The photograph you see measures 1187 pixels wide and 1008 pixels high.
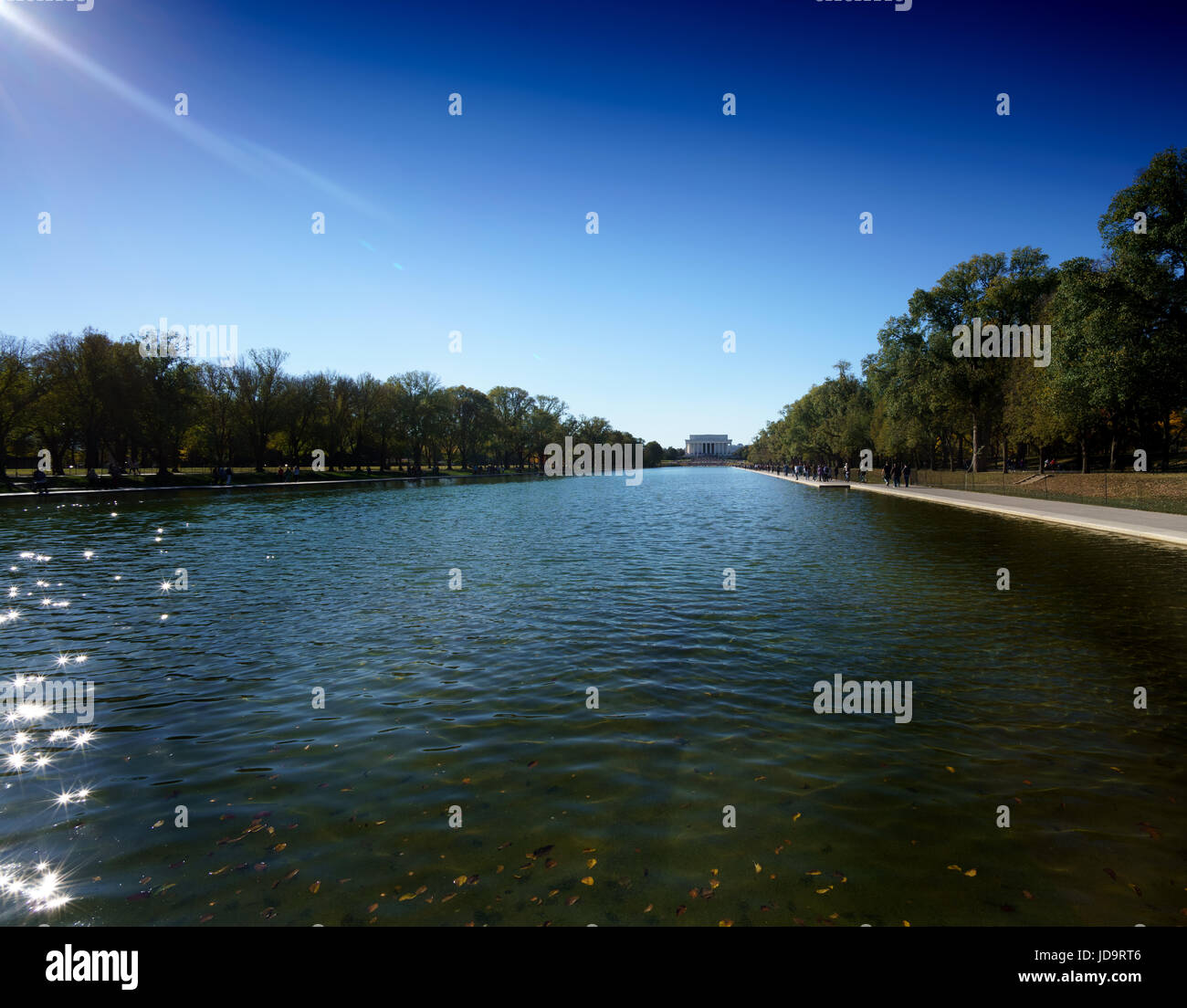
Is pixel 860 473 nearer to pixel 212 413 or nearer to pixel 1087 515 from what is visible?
pixel 1087 515

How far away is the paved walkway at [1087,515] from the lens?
23.2 metres

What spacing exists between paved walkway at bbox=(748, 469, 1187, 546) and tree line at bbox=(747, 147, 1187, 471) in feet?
22.5

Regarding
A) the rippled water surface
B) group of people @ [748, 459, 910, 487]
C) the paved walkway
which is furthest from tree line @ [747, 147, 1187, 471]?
the rippled water surface

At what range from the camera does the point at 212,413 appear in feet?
254

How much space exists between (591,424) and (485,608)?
184 meters

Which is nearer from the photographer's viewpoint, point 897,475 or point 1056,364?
point 1056,364

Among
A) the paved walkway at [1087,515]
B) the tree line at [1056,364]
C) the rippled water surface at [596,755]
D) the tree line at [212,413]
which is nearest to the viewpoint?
the rippled water surface at [596,755]

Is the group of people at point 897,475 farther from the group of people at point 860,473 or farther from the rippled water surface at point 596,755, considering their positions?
the rippled water surface at point 596,755

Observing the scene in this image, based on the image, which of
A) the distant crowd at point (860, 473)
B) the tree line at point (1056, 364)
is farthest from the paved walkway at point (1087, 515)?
the distant crowd at point (860, 473)

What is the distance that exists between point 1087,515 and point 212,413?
89.1 m

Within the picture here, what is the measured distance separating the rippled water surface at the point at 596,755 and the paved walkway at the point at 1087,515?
31.9 ft

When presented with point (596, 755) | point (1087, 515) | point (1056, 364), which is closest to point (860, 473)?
point (1056, 364)
